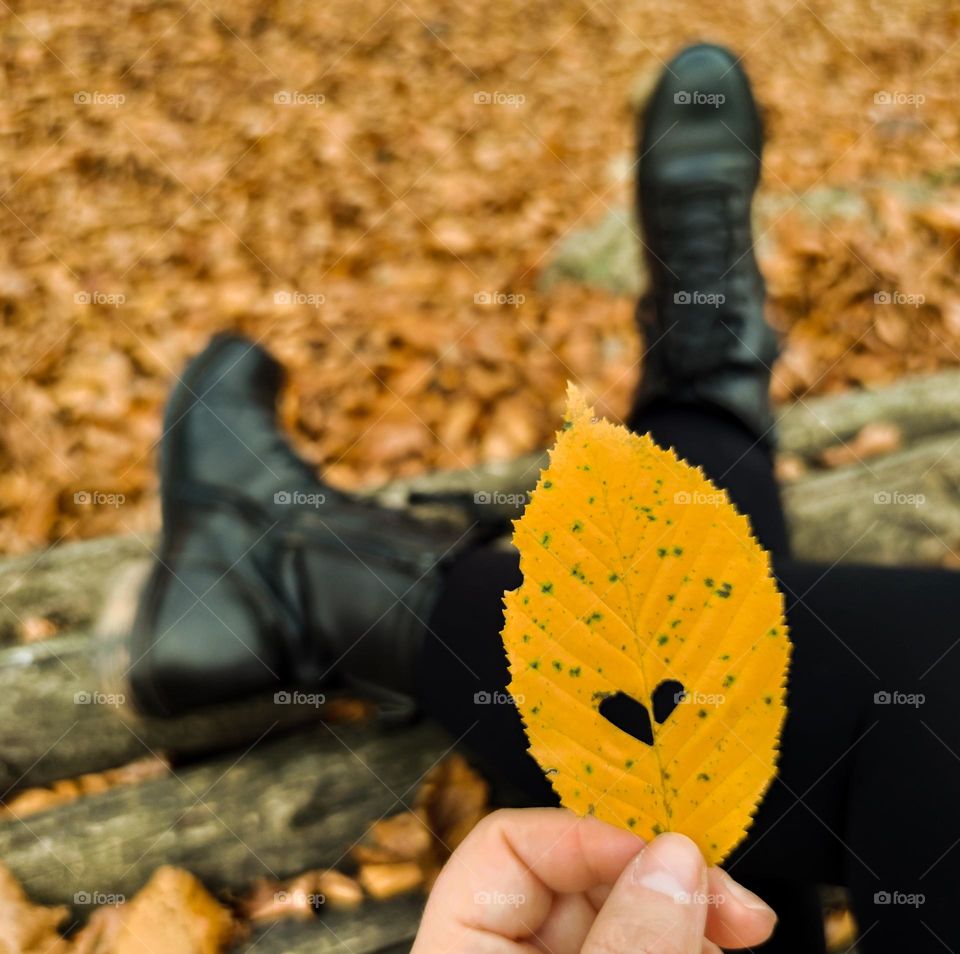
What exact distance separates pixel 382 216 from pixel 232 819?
1.55m

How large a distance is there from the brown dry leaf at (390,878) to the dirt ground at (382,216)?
79 cm

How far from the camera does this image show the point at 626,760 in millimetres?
430

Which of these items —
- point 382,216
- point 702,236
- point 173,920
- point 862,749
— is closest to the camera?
point 862,749

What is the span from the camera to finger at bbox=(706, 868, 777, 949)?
0.57 metres

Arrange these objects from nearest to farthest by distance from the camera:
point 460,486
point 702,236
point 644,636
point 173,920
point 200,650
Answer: point 644,636
point 173,920
point 200,650
point 460,486
point 702,236

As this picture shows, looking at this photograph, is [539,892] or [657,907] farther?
[539,892]

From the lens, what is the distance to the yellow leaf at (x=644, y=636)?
385mm

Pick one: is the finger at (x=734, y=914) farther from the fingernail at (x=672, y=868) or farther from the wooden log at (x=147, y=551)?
the wooden log at (x=147, y=551)

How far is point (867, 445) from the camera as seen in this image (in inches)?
62.0

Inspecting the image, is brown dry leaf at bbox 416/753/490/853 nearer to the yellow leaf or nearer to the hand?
the hand

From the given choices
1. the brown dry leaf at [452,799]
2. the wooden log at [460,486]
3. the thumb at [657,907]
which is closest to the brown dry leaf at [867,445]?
the wooden log at [460,486]

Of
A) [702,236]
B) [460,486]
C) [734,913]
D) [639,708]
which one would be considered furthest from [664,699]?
[702,236]

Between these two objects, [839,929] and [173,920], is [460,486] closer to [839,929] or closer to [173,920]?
[173,920]

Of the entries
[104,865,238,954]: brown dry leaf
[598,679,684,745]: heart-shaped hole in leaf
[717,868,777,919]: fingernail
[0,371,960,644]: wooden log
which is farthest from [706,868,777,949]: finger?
[0,371,960,644]: wooden log
